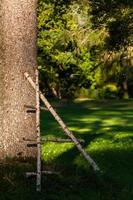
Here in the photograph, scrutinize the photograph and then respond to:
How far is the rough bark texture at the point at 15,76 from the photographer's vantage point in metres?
11.0

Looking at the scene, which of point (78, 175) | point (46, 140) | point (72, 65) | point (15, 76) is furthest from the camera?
point (72, 65)

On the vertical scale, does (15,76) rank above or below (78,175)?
above

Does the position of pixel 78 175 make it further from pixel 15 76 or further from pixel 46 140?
pixel 15 76

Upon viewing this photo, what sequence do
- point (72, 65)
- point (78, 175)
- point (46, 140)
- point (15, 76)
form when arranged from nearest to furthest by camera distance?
1. point (46, 140)
2. point (78, 175)
3. point (15, 76)
4. point (72, 65)

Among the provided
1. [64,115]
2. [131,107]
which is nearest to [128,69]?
[64,115]

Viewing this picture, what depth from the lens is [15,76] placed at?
11070 mm

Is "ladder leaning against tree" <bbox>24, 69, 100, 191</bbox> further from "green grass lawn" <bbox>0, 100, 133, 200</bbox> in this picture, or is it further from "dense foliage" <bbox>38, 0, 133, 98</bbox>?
"dense foliage" <bbox>38, 0, 133, 98</bbox>

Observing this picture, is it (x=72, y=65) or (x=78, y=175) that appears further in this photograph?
(x=72, y=65)

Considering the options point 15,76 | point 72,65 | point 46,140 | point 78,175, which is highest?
point 72,65

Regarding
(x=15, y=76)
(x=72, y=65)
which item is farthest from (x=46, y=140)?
(x=72, y=65)

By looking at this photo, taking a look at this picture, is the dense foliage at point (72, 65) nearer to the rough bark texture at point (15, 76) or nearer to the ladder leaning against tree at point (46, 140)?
the rough bark texture at point (15, 76)

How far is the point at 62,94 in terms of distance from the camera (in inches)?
1981

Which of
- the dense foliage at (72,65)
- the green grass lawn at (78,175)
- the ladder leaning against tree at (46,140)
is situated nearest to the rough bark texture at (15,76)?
the ladder leaning against tree at (46,140)

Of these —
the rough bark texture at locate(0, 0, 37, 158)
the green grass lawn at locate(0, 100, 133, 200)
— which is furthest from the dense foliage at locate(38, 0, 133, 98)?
the rough bark texture at locate(0, 0, 37, 158)
